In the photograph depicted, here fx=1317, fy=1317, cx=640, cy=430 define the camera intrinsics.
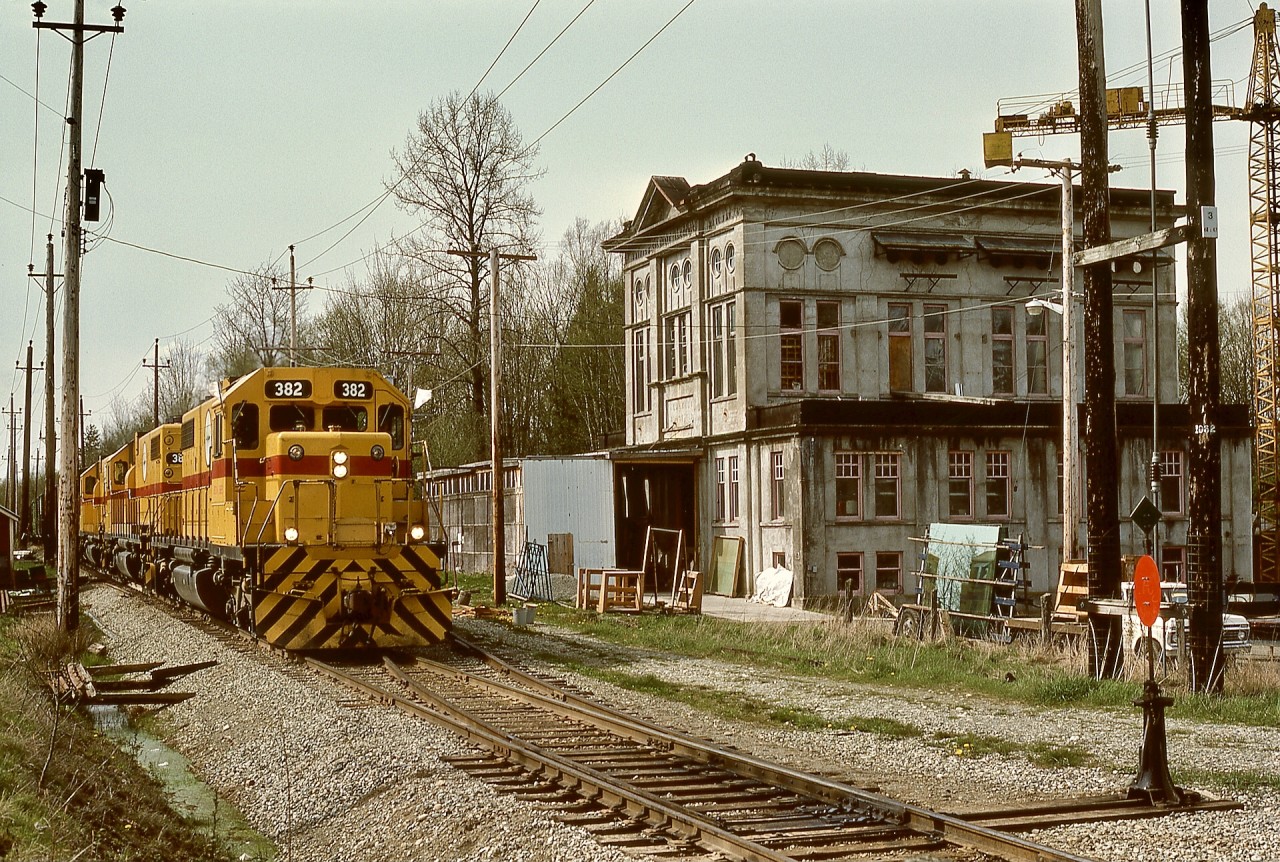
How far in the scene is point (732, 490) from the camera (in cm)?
3325

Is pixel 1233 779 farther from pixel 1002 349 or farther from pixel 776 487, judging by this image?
pixel 1002 349

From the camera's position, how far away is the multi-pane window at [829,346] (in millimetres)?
33750

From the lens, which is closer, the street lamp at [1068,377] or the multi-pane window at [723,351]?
the street lamp at [1068,377]

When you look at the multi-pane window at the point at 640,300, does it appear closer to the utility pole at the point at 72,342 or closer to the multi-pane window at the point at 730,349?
the multi-pane window at the point at 730,349

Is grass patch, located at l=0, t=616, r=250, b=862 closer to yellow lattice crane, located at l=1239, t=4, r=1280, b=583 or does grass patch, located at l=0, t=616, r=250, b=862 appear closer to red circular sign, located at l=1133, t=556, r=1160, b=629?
red circular sign, located at l=1133, t=556, r=1160, b=629

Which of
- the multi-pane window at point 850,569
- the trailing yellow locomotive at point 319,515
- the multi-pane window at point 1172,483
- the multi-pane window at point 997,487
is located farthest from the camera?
the multi-pane window at point 1172,483

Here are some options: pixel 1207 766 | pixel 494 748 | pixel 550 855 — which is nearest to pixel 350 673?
pixel 494 748

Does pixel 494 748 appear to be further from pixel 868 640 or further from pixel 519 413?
pixel 519 413

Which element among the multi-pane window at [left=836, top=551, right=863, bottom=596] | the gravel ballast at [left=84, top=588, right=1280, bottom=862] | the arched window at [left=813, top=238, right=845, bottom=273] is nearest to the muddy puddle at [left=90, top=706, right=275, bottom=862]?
the gravel ballast at [left=84, top=588, right=1280, bottom=862]

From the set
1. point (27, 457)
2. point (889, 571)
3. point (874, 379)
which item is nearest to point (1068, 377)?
point (889, 571)

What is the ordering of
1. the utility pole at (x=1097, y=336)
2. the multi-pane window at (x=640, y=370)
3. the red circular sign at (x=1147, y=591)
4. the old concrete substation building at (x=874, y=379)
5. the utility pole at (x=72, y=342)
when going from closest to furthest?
the red circular sign at (x=1147, y=591) < the utility pole at (x=1097, y=336) < the utility pole at (x=72, y=342) < the old concrete substation building at (x=874, y=379) < the multi-pane window at (x=640, y=370)

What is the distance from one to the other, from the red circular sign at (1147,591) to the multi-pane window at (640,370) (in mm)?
28471

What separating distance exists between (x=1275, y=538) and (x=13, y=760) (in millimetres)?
45069

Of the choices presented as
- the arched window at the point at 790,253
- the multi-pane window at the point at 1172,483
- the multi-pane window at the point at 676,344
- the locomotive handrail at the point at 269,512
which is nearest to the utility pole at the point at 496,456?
the arched window at the point at 790,253
